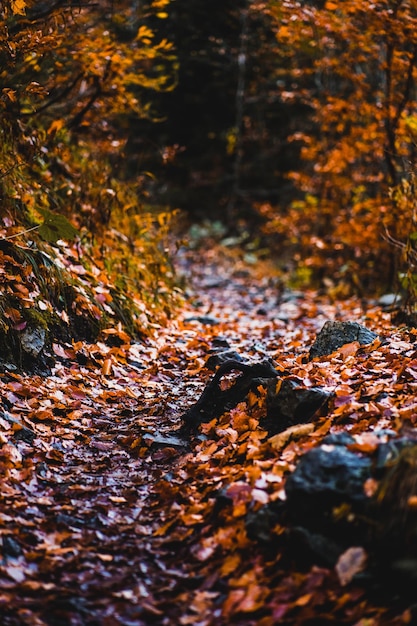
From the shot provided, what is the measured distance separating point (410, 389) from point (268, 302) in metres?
5.33

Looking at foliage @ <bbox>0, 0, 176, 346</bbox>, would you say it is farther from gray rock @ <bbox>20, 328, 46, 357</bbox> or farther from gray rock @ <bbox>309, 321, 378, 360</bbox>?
gray rock @ <bbox>309, 321, 378, 360</bbox>

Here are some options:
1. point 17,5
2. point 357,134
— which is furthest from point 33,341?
point 357,134

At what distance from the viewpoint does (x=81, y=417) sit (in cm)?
373

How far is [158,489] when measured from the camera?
116 inches

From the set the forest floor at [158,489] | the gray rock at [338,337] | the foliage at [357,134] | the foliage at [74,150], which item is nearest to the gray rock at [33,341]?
the forest floor at [158,489]

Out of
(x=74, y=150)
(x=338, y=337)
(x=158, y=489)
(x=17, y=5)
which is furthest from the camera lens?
(x=74, y=150)

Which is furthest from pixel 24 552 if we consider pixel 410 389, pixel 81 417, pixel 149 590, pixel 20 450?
pixel 410 389

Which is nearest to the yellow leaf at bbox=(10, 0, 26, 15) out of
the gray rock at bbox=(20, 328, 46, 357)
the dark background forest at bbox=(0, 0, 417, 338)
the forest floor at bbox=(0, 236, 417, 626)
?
the dark background forest at bbox=(0, 0, 417, 338)

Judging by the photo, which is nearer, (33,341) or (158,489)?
(158,489)

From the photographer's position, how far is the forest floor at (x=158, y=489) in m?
2.11

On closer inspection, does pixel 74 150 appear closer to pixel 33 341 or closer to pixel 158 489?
pixel 33 341

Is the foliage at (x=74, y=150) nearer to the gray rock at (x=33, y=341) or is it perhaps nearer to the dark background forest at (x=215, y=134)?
the dark background forest at (x=215, y=134)

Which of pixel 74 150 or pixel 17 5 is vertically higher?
pixel 17 5

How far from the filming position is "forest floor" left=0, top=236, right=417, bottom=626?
2105 mm
